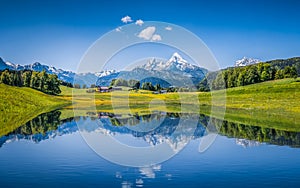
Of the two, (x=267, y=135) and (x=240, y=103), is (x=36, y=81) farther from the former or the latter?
(x=267, y=135)

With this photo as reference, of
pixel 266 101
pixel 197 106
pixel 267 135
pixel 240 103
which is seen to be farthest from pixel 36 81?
pixel 267 135

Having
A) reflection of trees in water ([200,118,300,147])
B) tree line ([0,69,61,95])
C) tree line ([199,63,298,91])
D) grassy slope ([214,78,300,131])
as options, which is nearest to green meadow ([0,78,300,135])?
grassy slope ([214,78,300,131])

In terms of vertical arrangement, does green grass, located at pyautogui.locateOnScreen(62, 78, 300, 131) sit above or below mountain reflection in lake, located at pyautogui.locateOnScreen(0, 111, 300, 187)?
above

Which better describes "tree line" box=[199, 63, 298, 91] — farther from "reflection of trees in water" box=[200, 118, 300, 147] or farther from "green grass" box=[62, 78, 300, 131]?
"reflection of trees in water" box=[200, 118, 300, 147]

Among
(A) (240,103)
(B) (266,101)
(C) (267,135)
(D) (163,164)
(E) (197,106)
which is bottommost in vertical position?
(D) (163,164)

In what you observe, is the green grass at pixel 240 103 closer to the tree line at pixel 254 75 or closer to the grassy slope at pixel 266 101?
the grassy slope at pixel 266 101

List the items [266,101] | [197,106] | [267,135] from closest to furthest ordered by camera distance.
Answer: [267,135]
[266,101]
[197,106]

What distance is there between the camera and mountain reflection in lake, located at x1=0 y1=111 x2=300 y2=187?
661 inches

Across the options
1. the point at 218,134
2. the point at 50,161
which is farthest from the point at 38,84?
the point at 50,161

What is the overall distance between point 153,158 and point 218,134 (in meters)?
13.5

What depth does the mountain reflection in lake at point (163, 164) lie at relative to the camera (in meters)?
16.8

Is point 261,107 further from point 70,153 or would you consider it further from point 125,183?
→ point 125,183

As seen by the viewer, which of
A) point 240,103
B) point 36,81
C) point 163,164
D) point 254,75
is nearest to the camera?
point 163,164

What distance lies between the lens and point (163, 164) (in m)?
21.0
